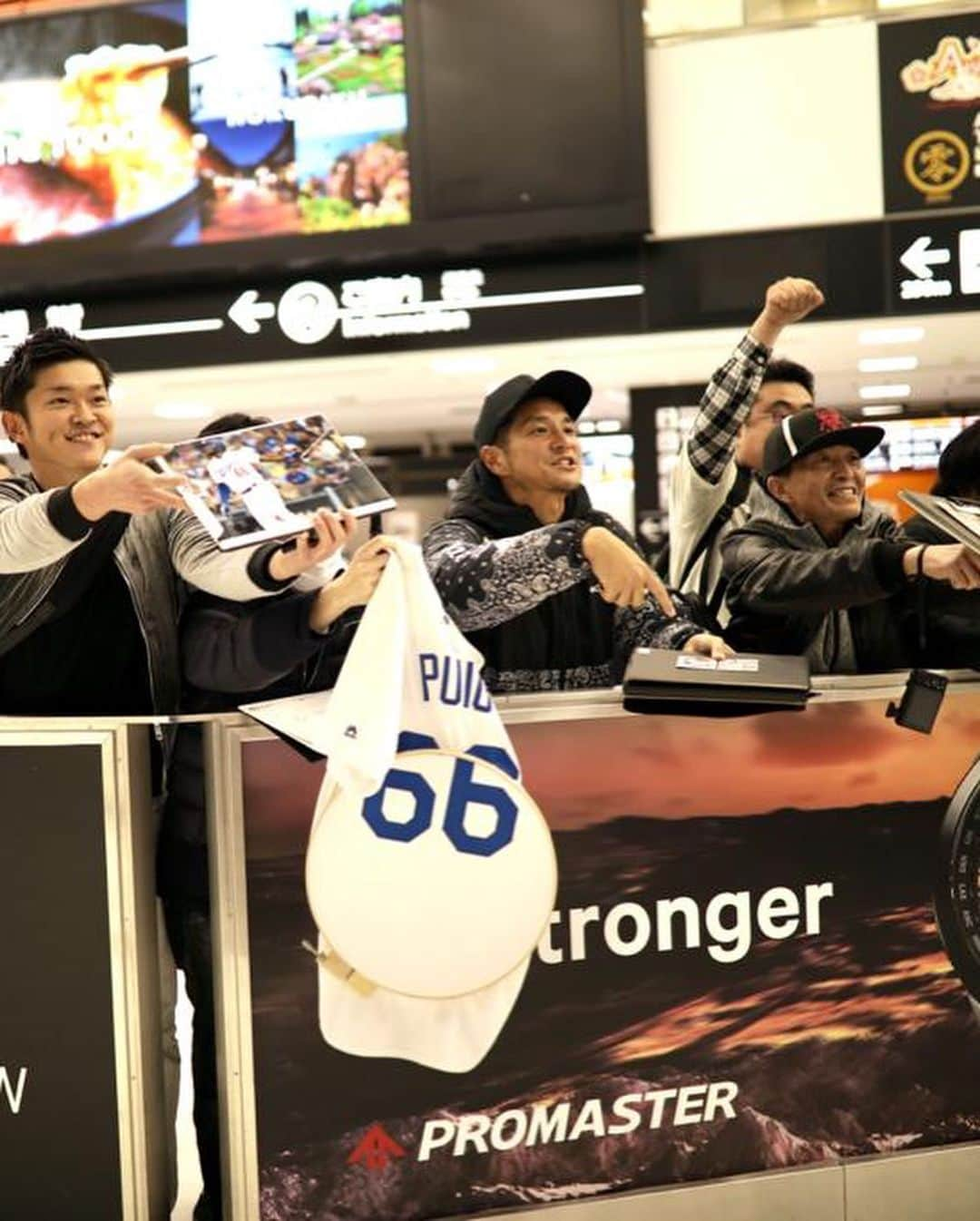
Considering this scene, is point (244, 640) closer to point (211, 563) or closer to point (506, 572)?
point (211, 563)

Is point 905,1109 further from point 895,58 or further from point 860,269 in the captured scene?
point 895,58

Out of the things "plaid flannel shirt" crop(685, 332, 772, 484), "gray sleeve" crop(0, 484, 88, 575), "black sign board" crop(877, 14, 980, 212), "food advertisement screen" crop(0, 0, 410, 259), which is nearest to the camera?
"gray sleeve" crop(0, 484, 88, 575)

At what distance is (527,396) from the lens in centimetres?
282

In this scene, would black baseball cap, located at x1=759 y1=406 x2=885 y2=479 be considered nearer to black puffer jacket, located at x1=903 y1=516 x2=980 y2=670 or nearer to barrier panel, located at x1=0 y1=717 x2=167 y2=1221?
black puffer jacket, located at x1=903 y1=516 x2=980 y2=670

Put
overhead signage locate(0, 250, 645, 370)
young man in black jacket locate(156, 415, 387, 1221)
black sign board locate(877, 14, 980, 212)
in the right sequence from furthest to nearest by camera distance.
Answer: overhead signage locate(0, 250, 645, 370) → black sign board locate(877, 14, 980, 212) → young man in black jacket locate(156, 415, 387, 1221)

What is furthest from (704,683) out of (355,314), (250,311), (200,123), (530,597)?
(200,123)

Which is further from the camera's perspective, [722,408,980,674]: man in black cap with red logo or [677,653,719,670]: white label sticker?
[722,408,980,674]: man in black cap with red logo

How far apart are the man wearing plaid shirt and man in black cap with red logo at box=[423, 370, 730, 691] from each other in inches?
18.3

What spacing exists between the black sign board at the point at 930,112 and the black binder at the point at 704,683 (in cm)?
479

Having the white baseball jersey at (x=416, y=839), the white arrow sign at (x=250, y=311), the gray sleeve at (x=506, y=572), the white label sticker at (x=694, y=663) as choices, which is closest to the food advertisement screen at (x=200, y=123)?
the white arrow sign at (x=250, y=311)

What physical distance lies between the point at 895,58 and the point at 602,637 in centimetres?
490

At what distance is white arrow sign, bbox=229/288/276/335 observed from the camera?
7.16 metres

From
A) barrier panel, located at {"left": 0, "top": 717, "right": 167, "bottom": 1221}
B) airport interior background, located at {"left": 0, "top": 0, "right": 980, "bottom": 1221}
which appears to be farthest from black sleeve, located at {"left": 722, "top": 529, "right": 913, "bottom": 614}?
airport interior background, located at {"left": 0, "top": 0, "right": 980, "bottom": 1221}

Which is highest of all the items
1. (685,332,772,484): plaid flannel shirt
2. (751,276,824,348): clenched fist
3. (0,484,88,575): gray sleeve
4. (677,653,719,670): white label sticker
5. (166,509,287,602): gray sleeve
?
(751,276,824,348): clenched fist
